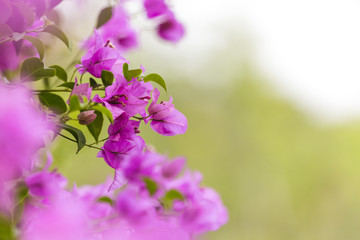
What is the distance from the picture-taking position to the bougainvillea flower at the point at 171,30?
2.76ft

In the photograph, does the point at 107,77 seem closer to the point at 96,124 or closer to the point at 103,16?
the point at 96,124

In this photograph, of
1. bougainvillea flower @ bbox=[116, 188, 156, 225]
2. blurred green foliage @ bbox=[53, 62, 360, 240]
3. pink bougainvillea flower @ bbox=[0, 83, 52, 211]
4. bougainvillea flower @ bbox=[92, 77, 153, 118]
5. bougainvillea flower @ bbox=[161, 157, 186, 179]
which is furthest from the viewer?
blurred green foliage @ bbox=[53, 62, 360, 240]

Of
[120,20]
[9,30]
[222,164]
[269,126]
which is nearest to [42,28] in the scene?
[9,30]

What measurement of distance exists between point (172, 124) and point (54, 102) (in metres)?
0.13

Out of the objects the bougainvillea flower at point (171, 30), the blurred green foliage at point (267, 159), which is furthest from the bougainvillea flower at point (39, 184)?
the blurred green foliage at point (267, 159)

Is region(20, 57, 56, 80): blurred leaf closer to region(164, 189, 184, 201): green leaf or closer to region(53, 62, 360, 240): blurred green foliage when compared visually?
region(164, 189, 184, 201): green leaf

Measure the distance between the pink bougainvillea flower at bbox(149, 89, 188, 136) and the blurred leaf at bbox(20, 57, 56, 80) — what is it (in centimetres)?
11

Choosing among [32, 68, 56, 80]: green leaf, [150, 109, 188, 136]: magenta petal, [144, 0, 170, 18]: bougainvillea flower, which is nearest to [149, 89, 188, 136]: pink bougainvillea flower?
[150, 109, 188, 136]: magenta petal

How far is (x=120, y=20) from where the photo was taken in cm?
83

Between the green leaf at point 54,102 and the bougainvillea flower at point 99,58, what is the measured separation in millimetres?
49

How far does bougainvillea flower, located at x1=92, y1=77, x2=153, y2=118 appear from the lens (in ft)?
1.61

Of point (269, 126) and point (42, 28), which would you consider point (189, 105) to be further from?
point (42, 28)

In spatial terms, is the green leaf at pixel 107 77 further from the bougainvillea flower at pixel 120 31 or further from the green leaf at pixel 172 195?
the bougainvillea flower at pixel 120 31

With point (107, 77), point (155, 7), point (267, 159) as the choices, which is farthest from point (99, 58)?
point (267, 159)
